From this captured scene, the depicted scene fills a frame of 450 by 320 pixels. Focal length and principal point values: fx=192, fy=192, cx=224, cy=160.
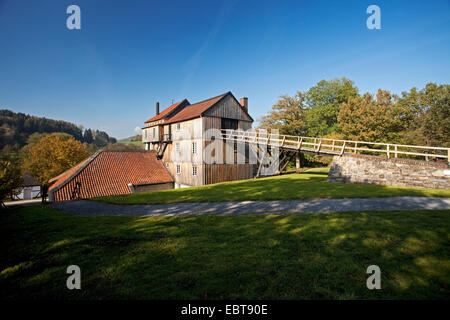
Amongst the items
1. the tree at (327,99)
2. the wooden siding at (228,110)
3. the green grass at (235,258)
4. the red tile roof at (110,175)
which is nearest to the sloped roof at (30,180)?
the red tile roof at (110,175)

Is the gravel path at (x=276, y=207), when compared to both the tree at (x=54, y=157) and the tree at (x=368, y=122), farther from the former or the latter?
the tree at (x=54, y=157)

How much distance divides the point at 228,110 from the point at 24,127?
11320cm

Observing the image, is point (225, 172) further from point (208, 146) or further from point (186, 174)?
point (186, 174)

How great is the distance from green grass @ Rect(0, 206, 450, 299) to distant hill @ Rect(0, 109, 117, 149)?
96.2 m

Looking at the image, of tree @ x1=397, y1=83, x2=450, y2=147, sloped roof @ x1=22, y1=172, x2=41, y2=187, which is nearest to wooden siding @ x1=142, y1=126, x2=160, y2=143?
sloped roof @ x1=22, y1=172, x2=41, y2=187

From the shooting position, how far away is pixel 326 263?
156 inches

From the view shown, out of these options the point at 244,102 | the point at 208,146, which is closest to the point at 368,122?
the point at 244,102

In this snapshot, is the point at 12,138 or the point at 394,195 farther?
the point at 12,138

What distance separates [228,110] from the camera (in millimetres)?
24109

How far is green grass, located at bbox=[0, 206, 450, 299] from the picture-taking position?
3211 mm

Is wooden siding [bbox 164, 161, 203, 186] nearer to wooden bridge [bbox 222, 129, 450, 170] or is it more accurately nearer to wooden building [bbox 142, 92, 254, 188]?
wooden building [bbox 142, 92, 254, 188]

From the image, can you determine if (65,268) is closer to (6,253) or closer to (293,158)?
(6,253)
